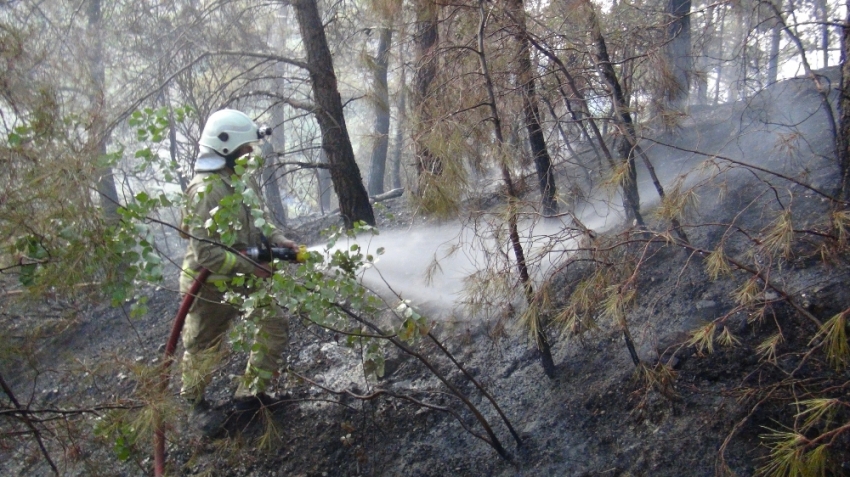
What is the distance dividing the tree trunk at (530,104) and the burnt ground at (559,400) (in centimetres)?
73

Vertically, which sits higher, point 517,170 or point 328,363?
point 517,170

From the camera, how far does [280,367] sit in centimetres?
485

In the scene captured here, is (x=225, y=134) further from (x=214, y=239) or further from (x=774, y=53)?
(x=774, y=53)

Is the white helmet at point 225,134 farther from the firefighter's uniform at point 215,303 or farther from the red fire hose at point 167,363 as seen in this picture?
the red fire hose at point 167,363

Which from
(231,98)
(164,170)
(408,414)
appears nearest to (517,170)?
(408,414)

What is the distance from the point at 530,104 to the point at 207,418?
315 centimetres

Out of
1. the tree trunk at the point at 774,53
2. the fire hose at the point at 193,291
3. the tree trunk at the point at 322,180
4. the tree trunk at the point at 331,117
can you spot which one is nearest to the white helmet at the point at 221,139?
the fire hose at the point at 193,291

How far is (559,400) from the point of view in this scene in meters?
3.79

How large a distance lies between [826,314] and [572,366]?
1.45m

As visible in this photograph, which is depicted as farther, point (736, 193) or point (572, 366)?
point (736, 193)

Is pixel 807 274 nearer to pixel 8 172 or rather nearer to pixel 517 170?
pixel 517 170

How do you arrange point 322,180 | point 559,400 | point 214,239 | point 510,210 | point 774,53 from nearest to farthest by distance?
point 510,210, point 214,239, point 559,400, point 774,53, point 322,180

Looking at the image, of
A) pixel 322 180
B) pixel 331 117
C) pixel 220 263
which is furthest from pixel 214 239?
pixel 322 180

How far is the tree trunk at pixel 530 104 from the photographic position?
3928 millimetres
